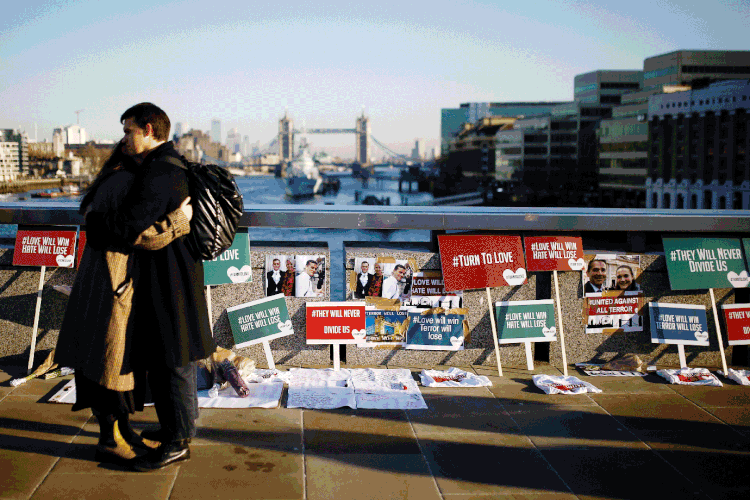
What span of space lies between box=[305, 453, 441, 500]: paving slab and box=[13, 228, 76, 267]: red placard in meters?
2.40

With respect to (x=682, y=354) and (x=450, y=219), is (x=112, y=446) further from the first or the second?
(x=682, y=354)

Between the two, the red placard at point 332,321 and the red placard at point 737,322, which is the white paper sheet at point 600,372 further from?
the red placard at point 332,321

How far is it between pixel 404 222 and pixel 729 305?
7.62ft

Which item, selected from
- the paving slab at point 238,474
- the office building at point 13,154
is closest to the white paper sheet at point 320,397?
the paving slab at point 238,474

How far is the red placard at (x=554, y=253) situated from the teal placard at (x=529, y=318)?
0.81ft

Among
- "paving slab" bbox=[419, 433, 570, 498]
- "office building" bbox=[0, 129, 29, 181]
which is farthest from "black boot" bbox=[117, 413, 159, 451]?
"office building" bbox=[0, 129, 29, 181]

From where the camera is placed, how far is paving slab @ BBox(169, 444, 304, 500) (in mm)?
2844

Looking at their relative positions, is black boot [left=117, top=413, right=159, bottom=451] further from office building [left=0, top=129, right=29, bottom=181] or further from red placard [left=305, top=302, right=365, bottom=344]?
office building [left=0, top=129, right=29, bottom=181]

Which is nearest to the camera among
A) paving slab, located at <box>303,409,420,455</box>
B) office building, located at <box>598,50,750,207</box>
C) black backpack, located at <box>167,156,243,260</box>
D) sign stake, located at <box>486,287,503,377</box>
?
black backpack, located at <box>167,156,243,260</box>

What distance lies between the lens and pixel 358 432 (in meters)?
3.56

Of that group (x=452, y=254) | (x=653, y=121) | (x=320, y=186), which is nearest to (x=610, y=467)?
(x=452, y=254)

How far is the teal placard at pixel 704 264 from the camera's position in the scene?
4883 millimetres

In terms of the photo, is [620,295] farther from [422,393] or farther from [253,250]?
[253,250]

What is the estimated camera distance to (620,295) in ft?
16.3
